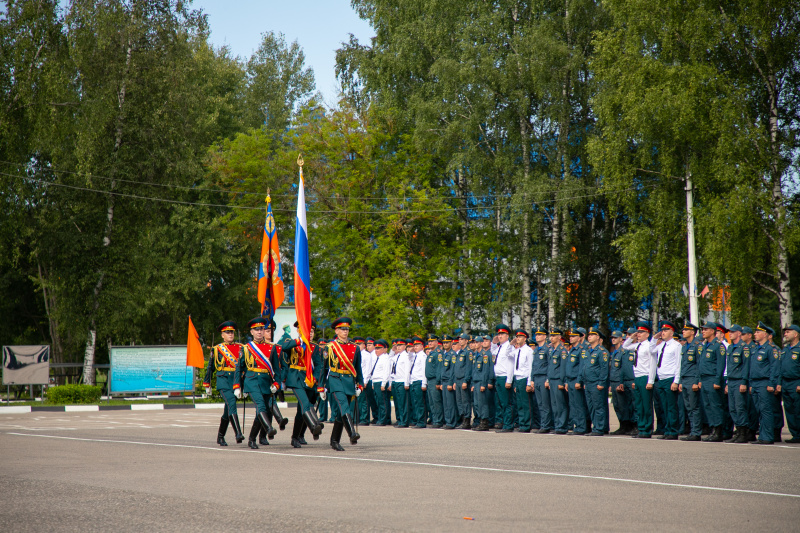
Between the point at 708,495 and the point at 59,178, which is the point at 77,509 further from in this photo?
the point at 59,178

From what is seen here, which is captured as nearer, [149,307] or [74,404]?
[74,404]

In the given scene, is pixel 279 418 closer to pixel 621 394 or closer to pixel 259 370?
pixel 259 370

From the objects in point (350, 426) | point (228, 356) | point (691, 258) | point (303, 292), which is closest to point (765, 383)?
point (350, 426)

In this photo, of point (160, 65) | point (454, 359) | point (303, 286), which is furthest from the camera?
point (160, 65)

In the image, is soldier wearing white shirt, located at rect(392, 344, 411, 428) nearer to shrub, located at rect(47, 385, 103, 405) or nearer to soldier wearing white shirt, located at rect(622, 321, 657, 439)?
soldier wearing white shirt, located at rect(622, 321, 657, 439)

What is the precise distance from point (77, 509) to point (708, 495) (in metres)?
5.62

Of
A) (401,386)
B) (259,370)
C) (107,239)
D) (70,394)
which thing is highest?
(107,239)

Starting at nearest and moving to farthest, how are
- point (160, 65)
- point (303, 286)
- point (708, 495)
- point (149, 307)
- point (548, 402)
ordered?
point (708, 495) < point (303, 286) < point (548, 402) < point (160, 65) < point (149, 307)

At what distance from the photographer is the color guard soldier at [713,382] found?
579 inches

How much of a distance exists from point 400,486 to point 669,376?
840 cm

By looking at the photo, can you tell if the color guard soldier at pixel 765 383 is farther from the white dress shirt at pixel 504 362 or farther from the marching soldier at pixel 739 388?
the white dress shirt at pixel 504 362

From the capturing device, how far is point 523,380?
17.6 m

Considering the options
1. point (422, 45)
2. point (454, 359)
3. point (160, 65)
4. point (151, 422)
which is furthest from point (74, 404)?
point (422, 45)

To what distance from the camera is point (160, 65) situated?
31688mm
